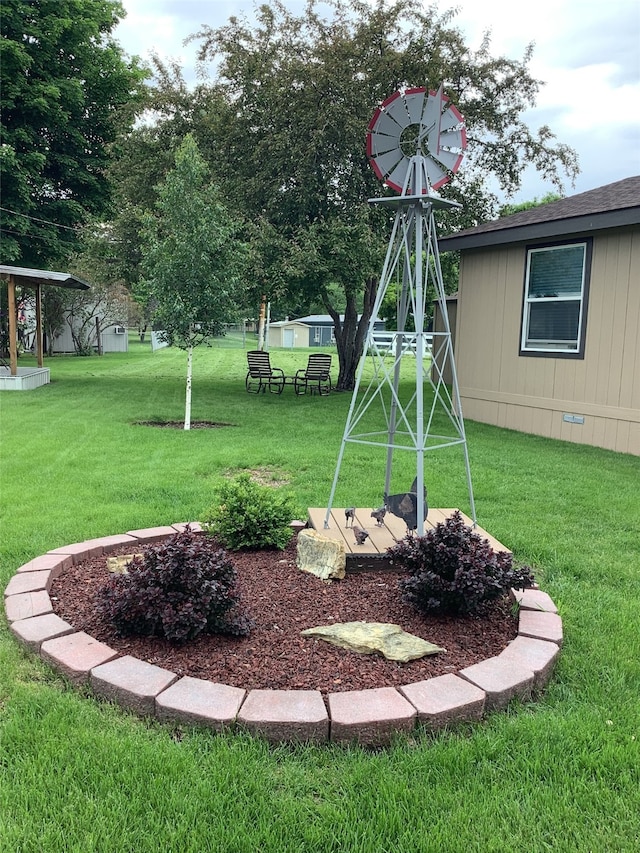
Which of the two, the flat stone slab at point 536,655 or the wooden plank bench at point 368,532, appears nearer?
the flat stone slab at point 536,655

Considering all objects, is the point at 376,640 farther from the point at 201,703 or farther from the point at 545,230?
the point at 545,230

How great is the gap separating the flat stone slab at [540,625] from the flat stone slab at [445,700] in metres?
0.53

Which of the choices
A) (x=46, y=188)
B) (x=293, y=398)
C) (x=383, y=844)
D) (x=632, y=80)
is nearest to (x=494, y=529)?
(x=383, y=844)

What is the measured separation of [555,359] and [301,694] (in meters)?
7.25

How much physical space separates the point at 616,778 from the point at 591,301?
698cm

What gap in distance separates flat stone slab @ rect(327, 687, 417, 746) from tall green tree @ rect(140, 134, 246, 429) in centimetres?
660

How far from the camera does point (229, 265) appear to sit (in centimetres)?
866

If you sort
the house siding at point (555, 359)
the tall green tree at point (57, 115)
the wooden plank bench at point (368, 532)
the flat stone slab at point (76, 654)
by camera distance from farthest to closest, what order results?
the tall green tree at point (57, 115), the house siding at point (555, 359), the wooden plank bench at point (368, 532), the flat stone slab at point (76, 654)

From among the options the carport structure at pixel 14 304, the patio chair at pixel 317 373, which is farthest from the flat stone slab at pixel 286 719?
the carport structure at pixel 14 304

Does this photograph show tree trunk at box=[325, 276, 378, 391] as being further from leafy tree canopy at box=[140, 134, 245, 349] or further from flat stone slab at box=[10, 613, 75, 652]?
flat stone slab at box=[10, 613, 75, 652]

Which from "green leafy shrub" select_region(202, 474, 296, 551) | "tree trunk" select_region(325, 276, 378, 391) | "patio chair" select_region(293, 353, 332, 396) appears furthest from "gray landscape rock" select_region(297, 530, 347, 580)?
"tree trunk" select_region(325, 276, 378, 391)

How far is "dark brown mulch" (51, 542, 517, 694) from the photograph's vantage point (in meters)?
2.24

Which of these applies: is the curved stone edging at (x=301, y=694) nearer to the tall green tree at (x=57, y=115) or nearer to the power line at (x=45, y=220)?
the tall green tree at (x=57, y=115)

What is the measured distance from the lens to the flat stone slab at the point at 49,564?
3.09 m
